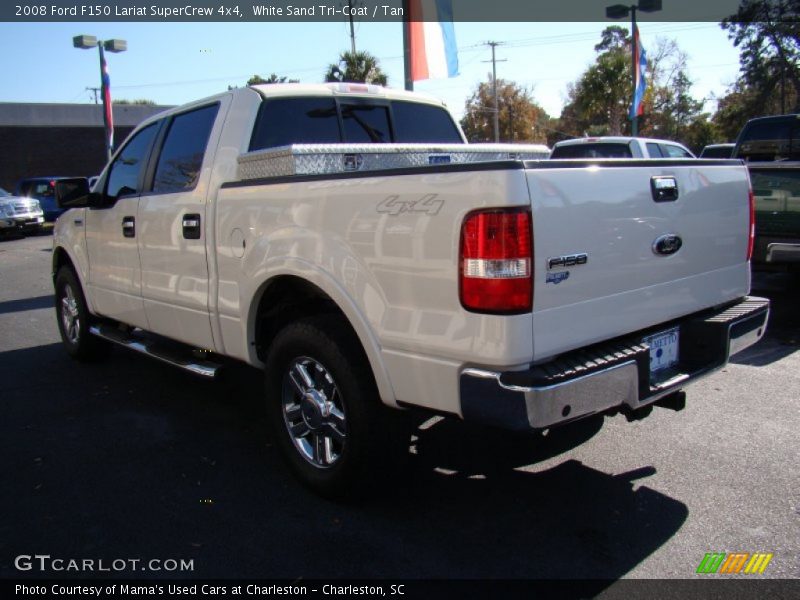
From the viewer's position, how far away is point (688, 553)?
292cm

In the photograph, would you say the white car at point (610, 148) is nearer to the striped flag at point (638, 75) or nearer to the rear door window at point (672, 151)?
the rear door window at point (672, 151)

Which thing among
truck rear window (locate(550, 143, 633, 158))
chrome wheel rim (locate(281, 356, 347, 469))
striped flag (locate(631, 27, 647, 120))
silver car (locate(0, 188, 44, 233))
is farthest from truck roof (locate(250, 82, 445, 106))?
silver car (locate(0, 188, 44, 233))

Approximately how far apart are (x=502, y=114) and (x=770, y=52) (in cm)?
2250

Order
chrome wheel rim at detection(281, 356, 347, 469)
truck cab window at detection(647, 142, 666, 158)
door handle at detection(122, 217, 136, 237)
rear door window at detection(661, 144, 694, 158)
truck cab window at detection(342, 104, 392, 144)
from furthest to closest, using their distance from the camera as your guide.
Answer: rear door window at detection(661, 144, 694, 158), truck cab window at detection(647, 142, 666, 158), door handle at detection(122, 217, 136, 237), truck cab window at detection(342, 104, 392, 144), chrome wheel rim at detection(281, 356, 347, 469)

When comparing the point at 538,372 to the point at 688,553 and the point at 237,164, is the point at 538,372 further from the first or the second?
the point at 237,164

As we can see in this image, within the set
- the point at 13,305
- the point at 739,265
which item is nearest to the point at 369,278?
the point at 739,265

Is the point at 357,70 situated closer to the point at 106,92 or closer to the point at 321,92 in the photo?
the point at 106,92

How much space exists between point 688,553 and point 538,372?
3.64 feet

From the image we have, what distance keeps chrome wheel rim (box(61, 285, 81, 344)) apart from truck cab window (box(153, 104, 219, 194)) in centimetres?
202

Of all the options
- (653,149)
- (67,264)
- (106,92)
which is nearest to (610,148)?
(653,149)

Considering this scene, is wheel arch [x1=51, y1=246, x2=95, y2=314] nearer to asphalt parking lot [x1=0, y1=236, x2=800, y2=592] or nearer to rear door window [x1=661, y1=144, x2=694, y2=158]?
asphalt parking lot [x1=0, y1=236, x2=800, y2=592]

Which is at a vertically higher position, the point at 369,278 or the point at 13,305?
the point at 369,278

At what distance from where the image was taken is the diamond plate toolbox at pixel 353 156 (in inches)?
141

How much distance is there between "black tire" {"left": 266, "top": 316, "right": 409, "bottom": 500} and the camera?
312cm
